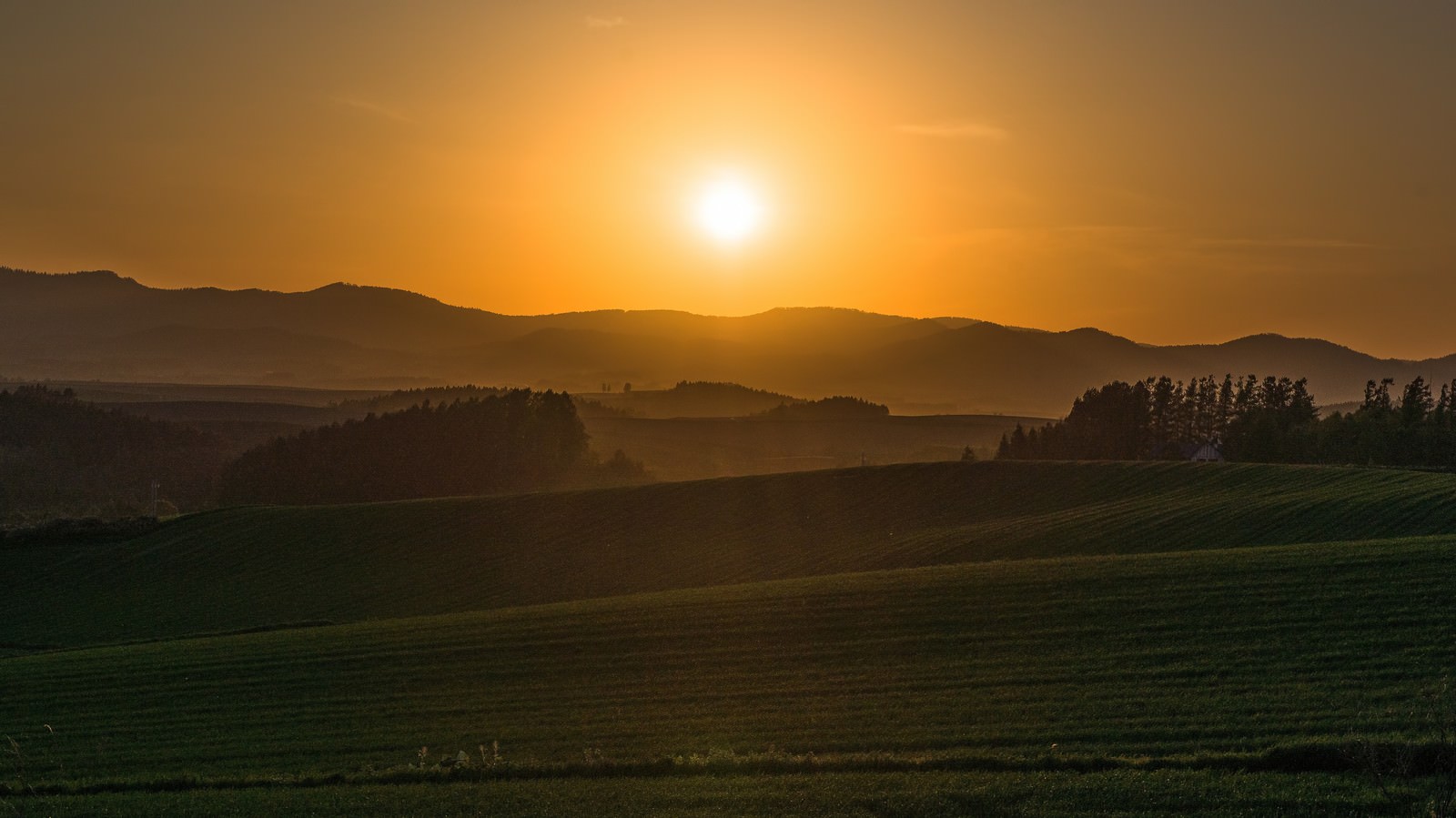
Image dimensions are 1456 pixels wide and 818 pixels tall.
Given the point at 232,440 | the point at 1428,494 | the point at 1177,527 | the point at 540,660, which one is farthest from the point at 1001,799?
the point at 232,440

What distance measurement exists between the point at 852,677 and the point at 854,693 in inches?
50.0

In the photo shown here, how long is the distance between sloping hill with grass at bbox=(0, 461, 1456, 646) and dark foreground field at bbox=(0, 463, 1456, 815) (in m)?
0.74

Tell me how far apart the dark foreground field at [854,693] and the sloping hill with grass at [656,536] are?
29.0 inches

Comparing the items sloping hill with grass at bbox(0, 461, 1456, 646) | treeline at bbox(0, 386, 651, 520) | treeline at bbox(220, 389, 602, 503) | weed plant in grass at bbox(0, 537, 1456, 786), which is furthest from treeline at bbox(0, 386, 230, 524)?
weed plant in grass at bbox(0, 537, 1456, 786)

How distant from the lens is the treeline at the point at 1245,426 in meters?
94.2

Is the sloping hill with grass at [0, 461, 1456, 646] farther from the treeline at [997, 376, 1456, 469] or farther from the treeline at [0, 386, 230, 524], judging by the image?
the treeline at [0, 386, 230, 524]

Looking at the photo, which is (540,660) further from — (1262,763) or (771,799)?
(1262,763)

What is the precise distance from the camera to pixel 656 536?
60.0m

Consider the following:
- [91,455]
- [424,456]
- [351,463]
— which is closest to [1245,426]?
[424,456]

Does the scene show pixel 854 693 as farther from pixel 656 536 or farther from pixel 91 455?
pixel 91 455

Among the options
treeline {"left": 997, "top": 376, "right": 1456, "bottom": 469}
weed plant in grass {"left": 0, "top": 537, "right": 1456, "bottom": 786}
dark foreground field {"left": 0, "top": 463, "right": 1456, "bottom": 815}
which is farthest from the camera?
treeline {"left": 997, "top": 376, "right": 1456, "bottom": 469}

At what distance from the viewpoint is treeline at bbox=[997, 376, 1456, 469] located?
309ft

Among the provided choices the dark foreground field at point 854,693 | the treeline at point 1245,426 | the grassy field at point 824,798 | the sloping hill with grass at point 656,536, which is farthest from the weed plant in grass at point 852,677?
the treeline at point 1245,426

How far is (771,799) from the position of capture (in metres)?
16.0
